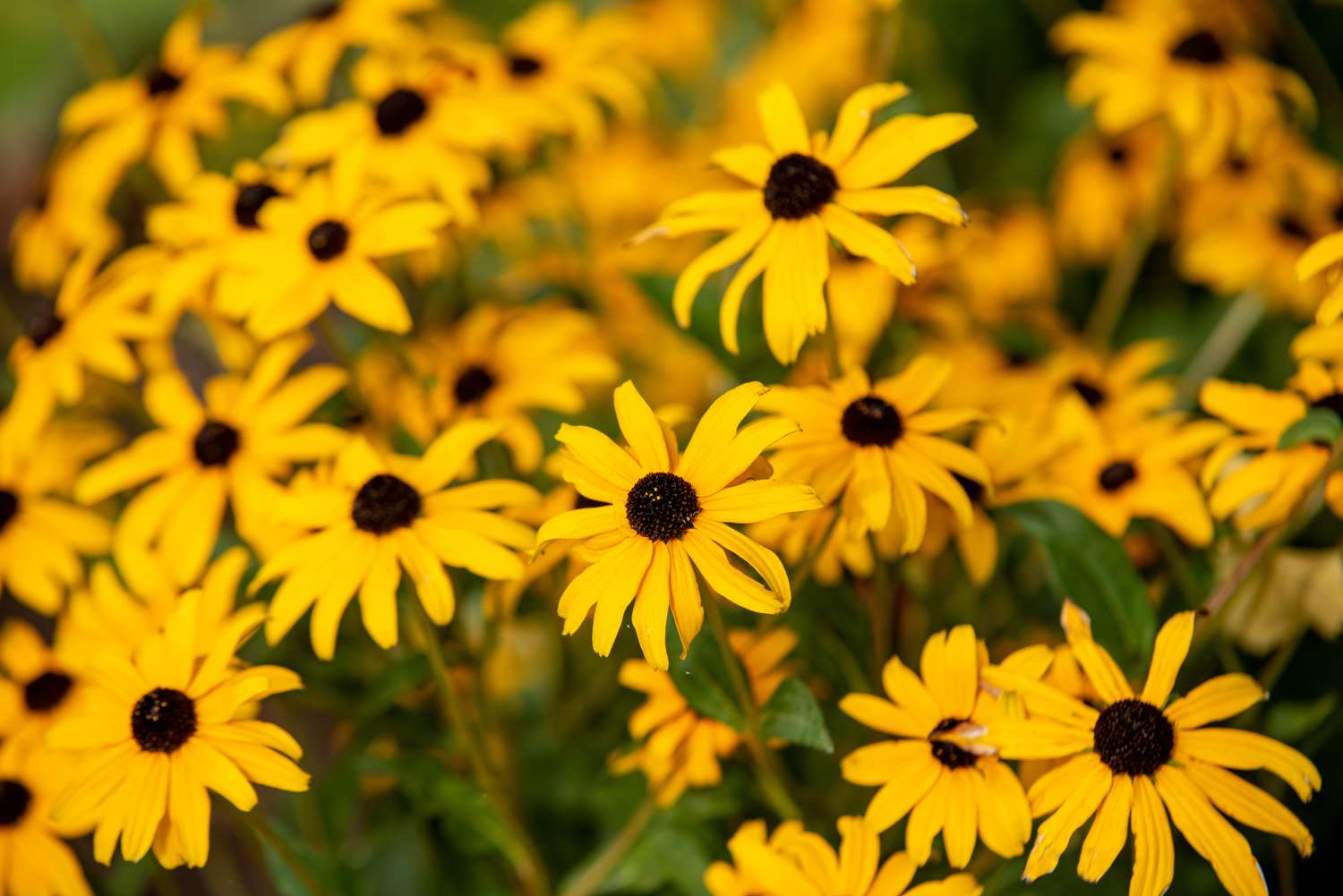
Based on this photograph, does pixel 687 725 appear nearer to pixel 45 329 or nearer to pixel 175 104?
pixel 45 329

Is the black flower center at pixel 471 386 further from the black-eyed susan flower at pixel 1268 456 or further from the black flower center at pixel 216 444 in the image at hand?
the black-eyed susan flower at pixel 1268 456

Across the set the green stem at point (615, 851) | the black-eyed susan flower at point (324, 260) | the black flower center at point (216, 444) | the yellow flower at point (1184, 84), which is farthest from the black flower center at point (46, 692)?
the yellow flower at point (1184, 84)

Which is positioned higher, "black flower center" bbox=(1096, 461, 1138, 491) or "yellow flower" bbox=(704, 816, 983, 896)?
"black flower center" bbox=(1096, 461, 1138, 491)

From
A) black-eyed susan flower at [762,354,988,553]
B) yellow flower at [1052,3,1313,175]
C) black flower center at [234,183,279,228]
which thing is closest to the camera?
black-eyed susan flower at [762,354,988,553]

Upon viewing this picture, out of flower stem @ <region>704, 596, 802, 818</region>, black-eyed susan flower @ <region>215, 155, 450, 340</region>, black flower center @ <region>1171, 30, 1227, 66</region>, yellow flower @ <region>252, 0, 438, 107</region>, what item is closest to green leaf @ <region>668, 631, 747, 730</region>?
flower stem @ <region>704, 596, 802, 818</region>

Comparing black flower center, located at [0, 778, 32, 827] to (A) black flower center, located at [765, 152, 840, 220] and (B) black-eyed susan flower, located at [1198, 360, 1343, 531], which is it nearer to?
(A) black flower center, located at [765, 152, 840, 220]

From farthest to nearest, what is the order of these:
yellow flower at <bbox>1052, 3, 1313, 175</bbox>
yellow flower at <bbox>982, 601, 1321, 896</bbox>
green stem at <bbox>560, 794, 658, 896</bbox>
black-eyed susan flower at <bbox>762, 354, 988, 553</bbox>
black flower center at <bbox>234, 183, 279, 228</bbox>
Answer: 1. yellow flower at <bbox>1052, 3, 1313, 175</bbox>
2. black flower center at <bbox>234, 183, 279, 228</bbox>
3. green stem at <bbox>560, 794, 658, 896</bbox>
4. black-eyed susan flower at <bbox>762, 354, 988, 553</bbox>
5. yellow flower at <bbox>982, 601, 1321, 896</bbox>

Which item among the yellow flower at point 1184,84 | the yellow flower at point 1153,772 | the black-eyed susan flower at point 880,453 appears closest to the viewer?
the yellow flower at point 1153,772
